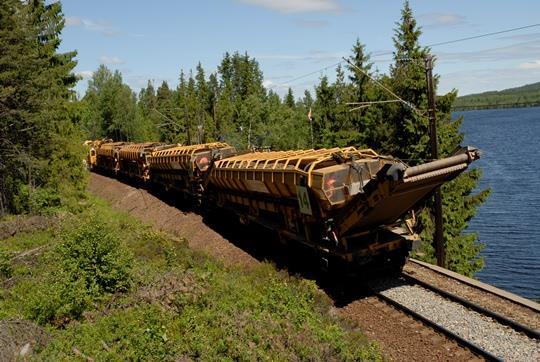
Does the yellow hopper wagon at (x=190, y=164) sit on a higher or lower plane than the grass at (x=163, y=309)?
higher

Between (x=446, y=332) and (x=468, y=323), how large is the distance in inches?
29.2

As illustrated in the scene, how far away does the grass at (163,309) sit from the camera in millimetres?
9164

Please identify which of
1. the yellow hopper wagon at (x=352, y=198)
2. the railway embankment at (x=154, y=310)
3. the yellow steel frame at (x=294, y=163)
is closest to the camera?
the railway embankment at (x=154, y=310)

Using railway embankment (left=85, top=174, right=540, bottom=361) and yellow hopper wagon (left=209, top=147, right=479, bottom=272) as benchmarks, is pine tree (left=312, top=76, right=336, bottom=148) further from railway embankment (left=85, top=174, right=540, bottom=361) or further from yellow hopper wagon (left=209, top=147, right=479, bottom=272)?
yellow hopper wagon (left=209, top=147, right=479, bottom=272)

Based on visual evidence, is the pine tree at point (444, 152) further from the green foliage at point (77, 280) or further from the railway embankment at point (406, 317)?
the green foliage at point (77, 280)

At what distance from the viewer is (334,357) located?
9188mm

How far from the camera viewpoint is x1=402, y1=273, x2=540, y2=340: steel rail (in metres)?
9.87

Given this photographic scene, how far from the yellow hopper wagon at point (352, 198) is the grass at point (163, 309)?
5.06 ft

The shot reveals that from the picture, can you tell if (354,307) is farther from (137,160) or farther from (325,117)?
(325,117)

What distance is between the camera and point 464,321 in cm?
1073

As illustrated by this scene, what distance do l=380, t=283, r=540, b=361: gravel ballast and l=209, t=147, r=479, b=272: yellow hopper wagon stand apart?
1.31 meters

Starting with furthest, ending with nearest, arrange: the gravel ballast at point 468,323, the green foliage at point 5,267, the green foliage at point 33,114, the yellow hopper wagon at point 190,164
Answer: the yellow hopper wagon at point 190,164 → the green foliage at point 33,114 → the green foliage at point 5,267 → the gravel ballast at point 468,323

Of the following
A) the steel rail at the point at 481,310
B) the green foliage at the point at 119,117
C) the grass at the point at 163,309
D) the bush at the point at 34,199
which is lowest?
the steel rail at the point at 481,310

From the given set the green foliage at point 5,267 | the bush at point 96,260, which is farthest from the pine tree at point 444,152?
the green foliage at point 5,267
